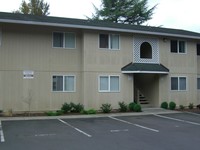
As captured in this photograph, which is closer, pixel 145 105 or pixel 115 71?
pixel 115 71

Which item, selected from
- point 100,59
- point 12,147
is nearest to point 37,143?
point 12,147

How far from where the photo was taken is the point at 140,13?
1710 inches

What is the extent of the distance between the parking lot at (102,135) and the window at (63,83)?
449cm

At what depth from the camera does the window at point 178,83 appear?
22.5 metres

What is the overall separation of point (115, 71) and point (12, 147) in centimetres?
1211

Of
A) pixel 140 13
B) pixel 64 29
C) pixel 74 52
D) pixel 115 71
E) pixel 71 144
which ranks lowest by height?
pixel 71 144

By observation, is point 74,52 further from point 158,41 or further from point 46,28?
point 158,41

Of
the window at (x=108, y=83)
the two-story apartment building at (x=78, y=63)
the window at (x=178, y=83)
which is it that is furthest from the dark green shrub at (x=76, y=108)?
the window at (x=178, y=83)

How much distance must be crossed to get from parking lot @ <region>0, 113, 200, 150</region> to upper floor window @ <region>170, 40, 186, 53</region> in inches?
329

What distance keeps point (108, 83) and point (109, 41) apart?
112 inches

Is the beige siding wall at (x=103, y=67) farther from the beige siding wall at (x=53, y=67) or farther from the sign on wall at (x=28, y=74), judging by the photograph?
the sign on wall at (x=28, y=74)

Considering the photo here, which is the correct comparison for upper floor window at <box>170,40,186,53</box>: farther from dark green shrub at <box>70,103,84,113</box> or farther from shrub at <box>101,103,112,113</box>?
dark green shrub at <box>70,103,84,113</box>

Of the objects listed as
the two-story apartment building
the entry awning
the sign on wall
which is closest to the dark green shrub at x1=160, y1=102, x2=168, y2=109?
the two-story apartment building

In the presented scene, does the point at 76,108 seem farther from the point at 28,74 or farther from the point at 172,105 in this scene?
the point at 172,105
